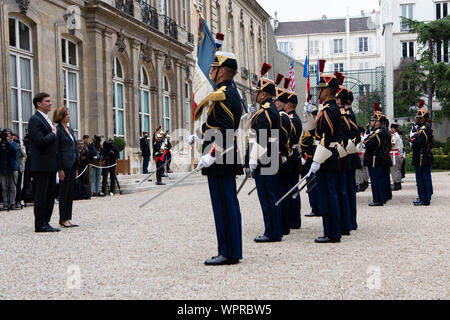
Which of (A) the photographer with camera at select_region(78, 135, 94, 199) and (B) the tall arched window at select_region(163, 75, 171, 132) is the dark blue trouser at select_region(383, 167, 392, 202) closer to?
(A) the photographer with camera at select_region(78, 135, 94, 199)

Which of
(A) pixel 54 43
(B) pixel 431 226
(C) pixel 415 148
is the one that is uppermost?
(A) pixel 54 43

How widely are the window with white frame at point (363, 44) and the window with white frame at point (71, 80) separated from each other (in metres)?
57.3

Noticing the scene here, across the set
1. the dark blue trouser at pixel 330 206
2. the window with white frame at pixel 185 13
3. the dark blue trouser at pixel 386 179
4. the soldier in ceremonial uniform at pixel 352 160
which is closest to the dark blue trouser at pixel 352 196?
the soldier in ceremonial uniform at pixel 352 160

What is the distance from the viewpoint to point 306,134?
10141 millimetres

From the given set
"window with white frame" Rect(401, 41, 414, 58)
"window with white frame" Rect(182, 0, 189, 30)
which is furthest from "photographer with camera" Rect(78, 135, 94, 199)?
"window with white frame" Rect(401, 41, 414, 58)

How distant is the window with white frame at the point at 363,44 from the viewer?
235ft

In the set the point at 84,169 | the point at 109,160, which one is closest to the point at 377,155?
the point at 84,169

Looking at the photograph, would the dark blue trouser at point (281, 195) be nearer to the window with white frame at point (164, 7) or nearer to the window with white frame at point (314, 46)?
the window with white frame at point (164, 7)

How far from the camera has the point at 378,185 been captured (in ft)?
39.8

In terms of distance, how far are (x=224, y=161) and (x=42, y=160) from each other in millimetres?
4075

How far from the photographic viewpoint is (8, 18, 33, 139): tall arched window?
53.3 ft
